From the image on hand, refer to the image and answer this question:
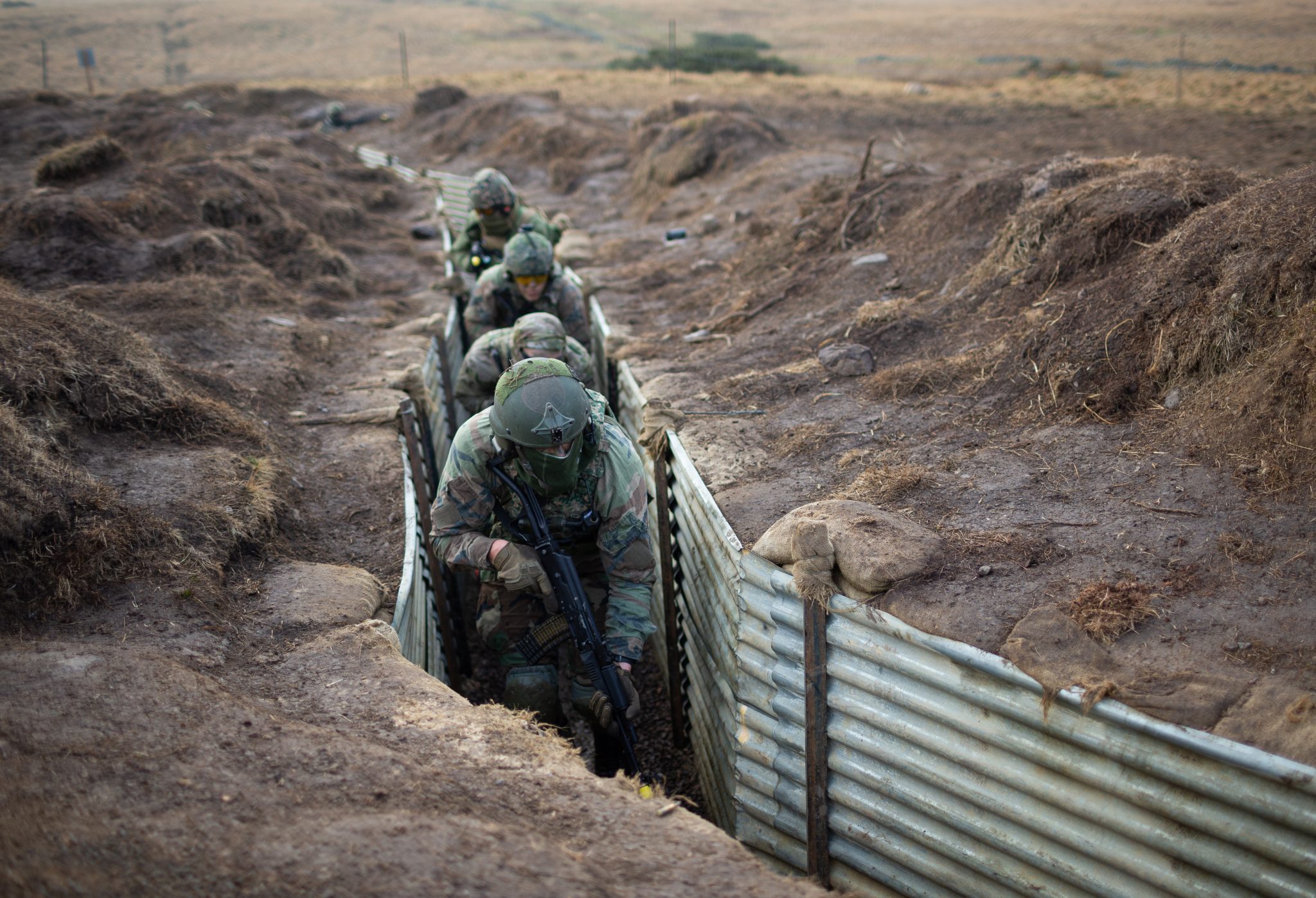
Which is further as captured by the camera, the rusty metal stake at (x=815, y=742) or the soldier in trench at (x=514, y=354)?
the soldier in trench at (x=514, y=354)

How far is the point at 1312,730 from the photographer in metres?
2.41

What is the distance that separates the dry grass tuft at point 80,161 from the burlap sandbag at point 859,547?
1292cm

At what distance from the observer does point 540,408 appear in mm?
4023

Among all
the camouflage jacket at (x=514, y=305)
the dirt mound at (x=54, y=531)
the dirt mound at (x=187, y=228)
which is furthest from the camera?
the dirt mound at (x=187, y=228)

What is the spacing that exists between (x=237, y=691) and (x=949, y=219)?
244 inches

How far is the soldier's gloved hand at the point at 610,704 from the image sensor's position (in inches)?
164

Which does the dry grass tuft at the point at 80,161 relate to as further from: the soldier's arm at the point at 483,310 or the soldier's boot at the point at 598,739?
the soldier's boot at the point at 598,739

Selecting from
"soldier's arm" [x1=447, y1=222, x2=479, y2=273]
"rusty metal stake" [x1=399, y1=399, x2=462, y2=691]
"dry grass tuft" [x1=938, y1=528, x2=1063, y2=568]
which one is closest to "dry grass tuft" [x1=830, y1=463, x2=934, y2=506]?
"dry grass tuft" [x1=938, y1=528, x2=1063, y2=568]

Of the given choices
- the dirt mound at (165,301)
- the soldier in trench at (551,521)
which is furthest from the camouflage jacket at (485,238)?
the soldier in trench at (551,521)

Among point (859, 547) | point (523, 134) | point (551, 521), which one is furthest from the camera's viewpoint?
point (523, 134)

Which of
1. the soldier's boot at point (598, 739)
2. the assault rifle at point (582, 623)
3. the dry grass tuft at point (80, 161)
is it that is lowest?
the soldier's boot at point (598, 739)

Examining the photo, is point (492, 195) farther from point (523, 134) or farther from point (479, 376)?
A: point (523, 134)

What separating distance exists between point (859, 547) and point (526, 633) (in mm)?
1932

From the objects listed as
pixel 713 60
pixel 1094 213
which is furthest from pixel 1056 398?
pixel 713 60
